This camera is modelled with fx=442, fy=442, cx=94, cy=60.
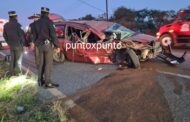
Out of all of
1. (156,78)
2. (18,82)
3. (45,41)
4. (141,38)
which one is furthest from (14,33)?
(156,78)

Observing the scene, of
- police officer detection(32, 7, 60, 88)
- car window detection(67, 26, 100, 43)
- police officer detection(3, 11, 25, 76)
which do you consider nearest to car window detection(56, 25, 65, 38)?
car window detection(67, 26, 100, 43)

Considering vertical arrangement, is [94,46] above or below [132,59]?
above

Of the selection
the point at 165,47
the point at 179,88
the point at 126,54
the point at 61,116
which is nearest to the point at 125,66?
the point at 126,54

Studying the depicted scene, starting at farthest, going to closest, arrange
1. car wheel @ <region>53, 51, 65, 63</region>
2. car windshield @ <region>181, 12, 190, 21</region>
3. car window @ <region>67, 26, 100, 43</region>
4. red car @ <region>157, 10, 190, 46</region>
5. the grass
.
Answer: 1. car windshield @ <region>181, 12, 190, 21</region>
2. red car @ <region>157, 10, 190, 46</region>
3. car wheel @ <region>53, 51, 65, 63</region>
4. car window @ <region>67, 26, 100, 43</region>
5. the grass

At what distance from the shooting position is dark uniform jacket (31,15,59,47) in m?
9.91

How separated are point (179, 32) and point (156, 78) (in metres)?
7.81

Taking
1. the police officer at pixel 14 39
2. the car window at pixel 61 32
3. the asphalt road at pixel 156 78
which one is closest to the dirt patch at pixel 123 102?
the asphalt road at pixel 156 78

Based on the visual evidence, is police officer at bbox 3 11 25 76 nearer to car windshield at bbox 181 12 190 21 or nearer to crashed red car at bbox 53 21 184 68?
crashed red car at bbox 53 21 184 68

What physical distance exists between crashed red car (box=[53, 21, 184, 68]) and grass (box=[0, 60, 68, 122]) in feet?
11.4

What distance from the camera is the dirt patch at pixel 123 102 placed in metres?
6.90

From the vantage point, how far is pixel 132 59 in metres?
12.0

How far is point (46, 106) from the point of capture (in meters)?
→ 7.85

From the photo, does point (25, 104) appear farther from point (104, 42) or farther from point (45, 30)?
point (104, 42)

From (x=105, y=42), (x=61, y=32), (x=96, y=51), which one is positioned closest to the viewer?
(x=105, y=42)
